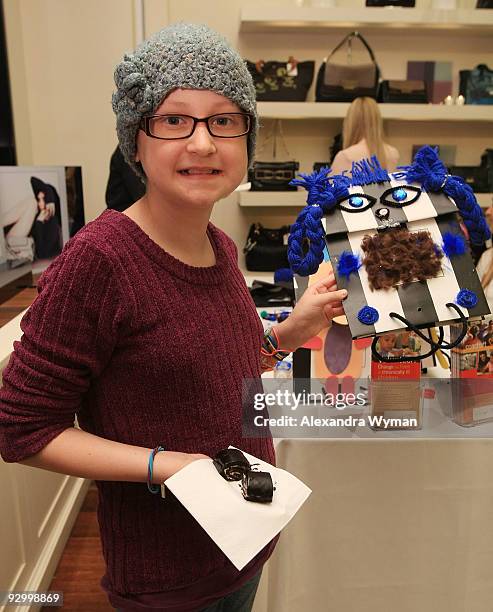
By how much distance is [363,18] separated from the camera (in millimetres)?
2891

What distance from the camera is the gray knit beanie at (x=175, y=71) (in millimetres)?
679

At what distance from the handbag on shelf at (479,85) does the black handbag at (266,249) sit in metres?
1.27

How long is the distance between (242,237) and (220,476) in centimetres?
281

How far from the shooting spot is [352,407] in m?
0.93

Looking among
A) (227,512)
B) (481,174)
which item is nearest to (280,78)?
(481,174)

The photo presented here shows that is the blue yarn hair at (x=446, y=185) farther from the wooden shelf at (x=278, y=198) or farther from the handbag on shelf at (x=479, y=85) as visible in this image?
the handbag on shelf at (x=479, y=85)

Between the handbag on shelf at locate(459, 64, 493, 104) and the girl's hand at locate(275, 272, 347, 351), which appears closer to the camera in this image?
the girl's hand at locate(275, 272, 347, 351)

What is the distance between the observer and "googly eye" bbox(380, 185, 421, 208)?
0.88 meters

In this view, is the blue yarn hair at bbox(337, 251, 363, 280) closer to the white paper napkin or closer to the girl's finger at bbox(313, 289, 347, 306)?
the girl's finger at bbox(313, 289, 347, 306)

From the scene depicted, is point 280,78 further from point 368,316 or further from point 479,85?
point 368,316

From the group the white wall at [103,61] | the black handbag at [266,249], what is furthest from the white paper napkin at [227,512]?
the white wall at [103,61]

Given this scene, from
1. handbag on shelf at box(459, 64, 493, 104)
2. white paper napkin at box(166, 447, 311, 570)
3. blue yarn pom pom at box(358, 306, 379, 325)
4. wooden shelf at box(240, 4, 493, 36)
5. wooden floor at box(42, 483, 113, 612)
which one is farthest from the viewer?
handbag on shelf at box(459, 64, 493, 104)

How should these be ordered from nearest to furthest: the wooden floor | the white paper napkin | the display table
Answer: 1. the white paper napkin
2. the display table
3. the wooden floor

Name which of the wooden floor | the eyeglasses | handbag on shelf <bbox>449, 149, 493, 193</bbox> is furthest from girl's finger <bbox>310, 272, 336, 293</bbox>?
handbag on shelf <bbox>449, 149, 493, 193</bbox>
